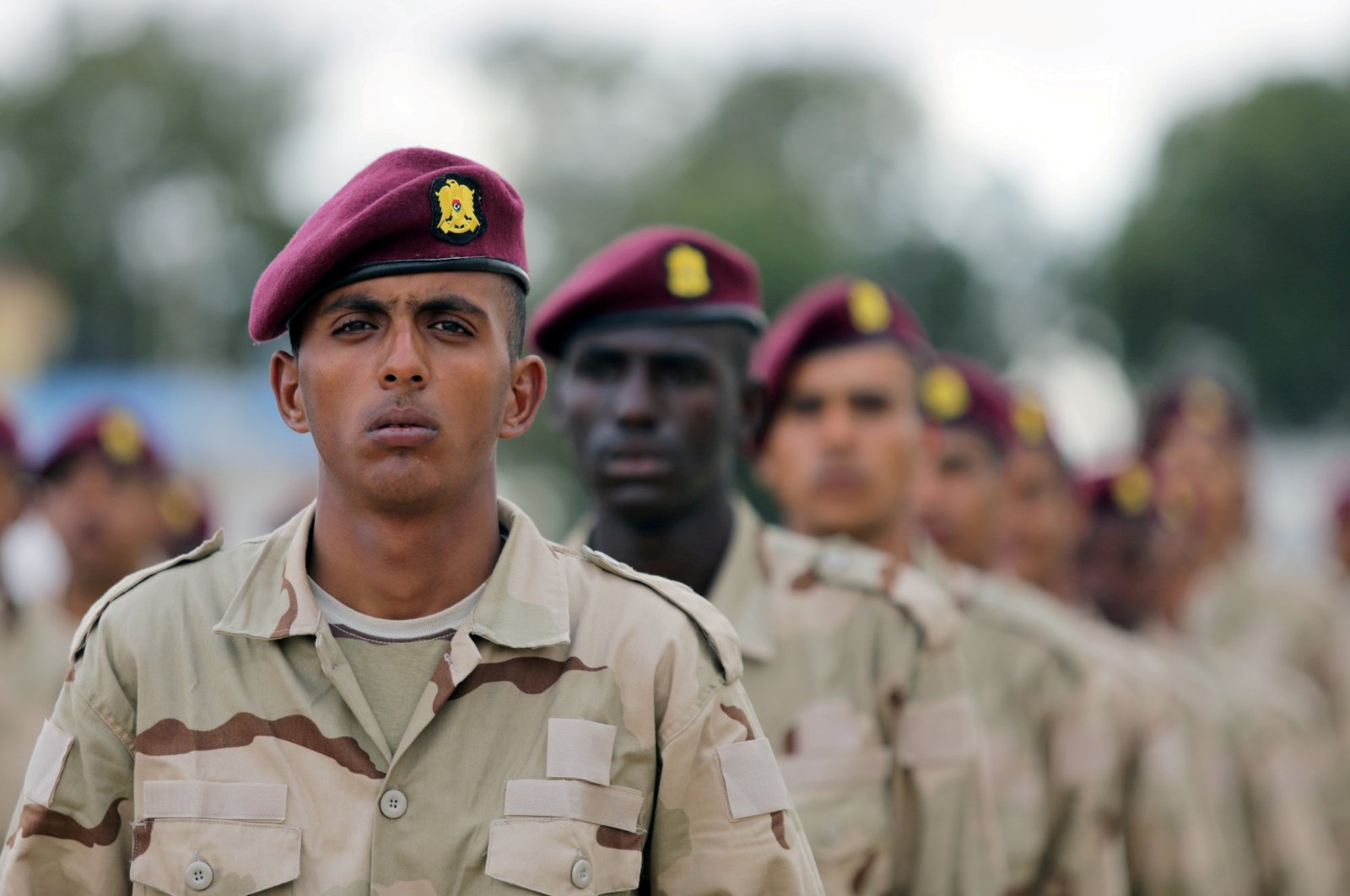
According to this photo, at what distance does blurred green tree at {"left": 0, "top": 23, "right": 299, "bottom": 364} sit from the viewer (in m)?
51.9

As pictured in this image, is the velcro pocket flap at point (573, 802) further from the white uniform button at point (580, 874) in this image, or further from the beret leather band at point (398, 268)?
the beret leather band at point (398, 268)

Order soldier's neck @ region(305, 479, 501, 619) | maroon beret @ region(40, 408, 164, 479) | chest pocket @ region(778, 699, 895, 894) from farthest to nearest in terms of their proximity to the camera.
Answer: maroon beret @ region(40, 408, 164, 479) → chest pocket @ region(778, 699, 895, 894) → soldier's neck @ region(305, 479, 501, 619)

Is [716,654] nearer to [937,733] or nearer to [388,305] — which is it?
[388,305]

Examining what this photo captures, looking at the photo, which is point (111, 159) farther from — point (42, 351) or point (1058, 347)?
point (1058, 347)

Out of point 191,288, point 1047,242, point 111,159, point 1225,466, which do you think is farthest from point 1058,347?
point 1225,466

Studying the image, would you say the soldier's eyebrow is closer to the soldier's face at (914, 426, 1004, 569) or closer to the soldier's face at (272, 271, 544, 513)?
the soldier's face at (272, 271, 544, 513)

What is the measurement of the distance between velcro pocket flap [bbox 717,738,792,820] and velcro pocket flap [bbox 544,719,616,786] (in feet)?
0.63

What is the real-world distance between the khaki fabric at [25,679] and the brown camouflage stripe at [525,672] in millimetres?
3474

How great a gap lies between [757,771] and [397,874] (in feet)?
1.98

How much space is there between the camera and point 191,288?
51281 millimetres

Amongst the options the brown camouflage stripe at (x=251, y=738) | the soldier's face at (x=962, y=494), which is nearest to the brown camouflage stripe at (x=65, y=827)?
the brown camouflage stripe at (x=251, y=738)

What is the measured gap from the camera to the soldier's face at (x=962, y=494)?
289 inches

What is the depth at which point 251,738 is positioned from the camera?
9.48 ft

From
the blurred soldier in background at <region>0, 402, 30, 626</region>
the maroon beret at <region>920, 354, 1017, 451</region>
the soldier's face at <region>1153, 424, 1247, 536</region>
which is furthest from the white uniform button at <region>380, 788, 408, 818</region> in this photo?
the soldier's face at <region>1153, 424, 1247, 536</region>
